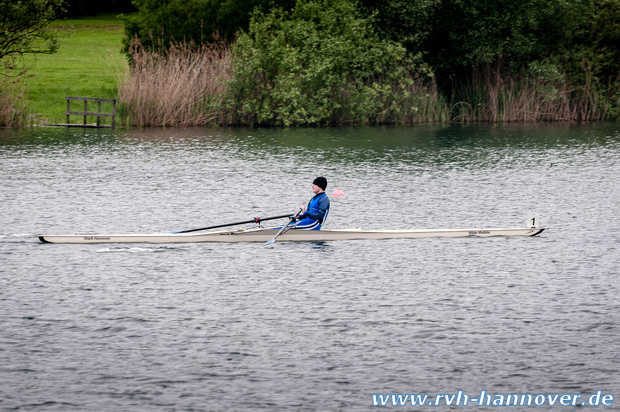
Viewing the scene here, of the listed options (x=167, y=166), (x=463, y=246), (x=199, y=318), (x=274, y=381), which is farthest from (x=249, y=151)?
(x=274, y=381)

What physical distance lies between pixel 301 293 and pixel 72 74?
3903cm

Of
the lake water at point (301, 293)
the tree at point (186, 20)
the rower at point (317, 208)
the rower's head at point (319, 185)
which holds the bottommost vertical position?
the lake water at point (301, 293)

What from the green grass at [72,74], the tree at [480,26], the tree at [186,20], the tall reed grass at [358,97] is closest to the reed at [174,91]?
the tall reed grass at [358,97]

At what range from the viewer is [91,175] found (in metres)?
26.8

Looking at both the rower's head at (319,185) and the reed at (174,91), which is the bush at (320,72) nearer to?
the reed at (174,91)

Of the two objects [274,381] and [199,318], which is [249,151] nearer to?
[199,318]

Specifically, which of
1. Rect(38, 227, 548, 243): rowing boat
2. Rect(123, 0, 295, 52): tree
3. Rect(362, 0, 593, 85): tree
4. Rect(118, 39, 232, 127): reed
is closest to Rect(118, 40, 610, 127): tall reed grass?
Rect(118, 39, 232, 127): reed

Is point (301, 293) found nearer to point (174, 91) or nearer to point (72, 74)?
point (174, 91)

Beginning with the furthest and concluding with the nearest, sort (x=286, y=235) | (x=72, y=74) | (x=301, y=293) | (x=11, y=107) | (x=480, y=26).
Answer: (x=72, y=74)
(x=480, y=26)
(x=11, y=107)
(x=286, y=235)
(x=301, y=293)

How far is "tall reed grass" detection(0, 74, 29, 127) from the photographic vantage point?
38438 mm

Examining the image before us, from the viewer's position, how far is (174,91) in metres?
39.4

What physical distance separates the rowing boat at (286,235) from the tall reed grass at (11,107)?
2307cm

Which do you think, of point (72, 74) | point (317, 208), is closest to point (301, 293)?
point (317, 208)

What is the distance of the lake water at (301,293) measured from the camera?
10.1 meters
